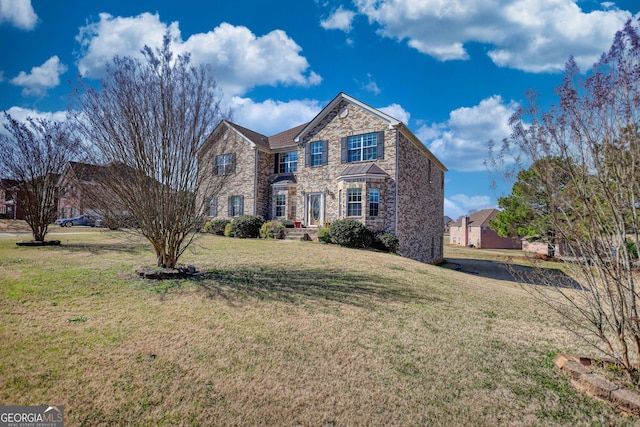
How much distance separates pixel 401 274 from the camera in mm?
10797

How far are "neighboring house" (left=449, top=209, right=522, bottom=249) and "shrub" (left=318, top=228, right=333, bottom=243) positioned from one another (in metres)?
36.8

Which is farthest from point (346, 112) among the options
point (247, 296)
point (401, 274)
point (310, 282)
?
point (247, 296)

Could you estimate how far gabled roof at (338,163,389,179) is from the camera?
18.2 metres

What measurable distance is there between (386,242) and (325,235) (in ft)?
11.1

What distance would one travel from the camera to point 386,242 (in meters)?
17.4

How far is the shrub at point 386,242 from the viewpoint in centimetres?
1739

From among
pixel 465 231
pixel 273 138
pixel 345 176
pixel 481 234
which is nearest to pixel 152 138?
pixel 345 176

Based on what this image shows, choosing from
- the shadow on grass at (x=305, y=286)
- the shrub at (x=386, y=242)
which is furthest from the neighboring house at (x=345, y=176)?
the shadow on grass at (x=305, y=286)

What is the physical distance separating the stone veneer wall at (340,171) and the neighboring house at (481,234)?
34495mm

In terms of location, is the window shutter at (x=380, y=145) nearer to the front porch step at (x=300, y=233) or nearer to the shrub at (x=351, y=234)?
the shrub at (x=351, y=234)

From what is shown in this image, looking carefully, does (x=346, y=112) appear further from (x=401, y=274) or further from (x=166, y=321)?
(x=166, y=321)

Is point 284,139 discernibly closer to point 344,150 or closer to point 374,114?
point 344,150

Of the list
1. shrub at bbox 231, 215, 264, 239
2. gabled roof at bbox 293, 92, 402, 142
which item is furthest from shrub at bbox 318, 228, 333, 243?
gabled roof at bbox 293, 92, 402, 142

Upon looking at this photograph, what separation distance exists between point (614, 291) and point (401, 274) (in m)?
6.66
